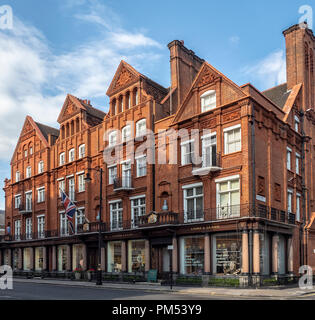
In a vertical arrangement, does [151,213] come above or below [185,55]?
below

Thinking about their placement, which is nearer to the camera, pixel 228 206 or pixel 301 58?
pixel 228 206

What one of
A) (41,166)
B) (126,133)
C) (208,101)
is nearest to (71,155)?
(41,166)

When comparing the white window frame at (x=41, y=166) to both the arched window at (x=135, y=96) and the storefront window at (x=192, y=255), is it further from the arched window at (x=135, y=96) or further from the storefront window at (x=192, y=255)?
the storefront window at (x=192, y=255)

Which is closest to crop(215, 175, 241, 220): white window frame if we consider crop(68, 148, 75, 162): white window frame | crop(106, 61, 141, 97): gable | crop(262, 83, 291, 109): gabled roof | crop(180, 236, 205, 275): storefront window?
crop(180, 236, 205, 275): storefront window

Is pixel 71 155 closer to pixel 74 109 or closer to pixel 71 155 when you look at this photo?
pixel 71 155

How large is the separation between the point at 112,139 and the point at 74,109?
325 inches

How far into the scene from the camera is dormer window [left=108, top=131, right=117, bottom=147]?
A: 37.2 m

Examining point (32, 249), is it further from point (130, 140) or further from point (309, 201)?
point (309, 201)

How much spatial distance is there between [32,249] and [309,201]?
3045 centimetres

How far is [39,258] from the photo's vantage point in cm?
4631

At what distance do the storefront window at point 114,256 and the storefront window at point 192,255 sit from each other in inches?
307

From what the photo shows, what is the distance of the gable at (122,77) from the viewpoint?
3625 centimetres
